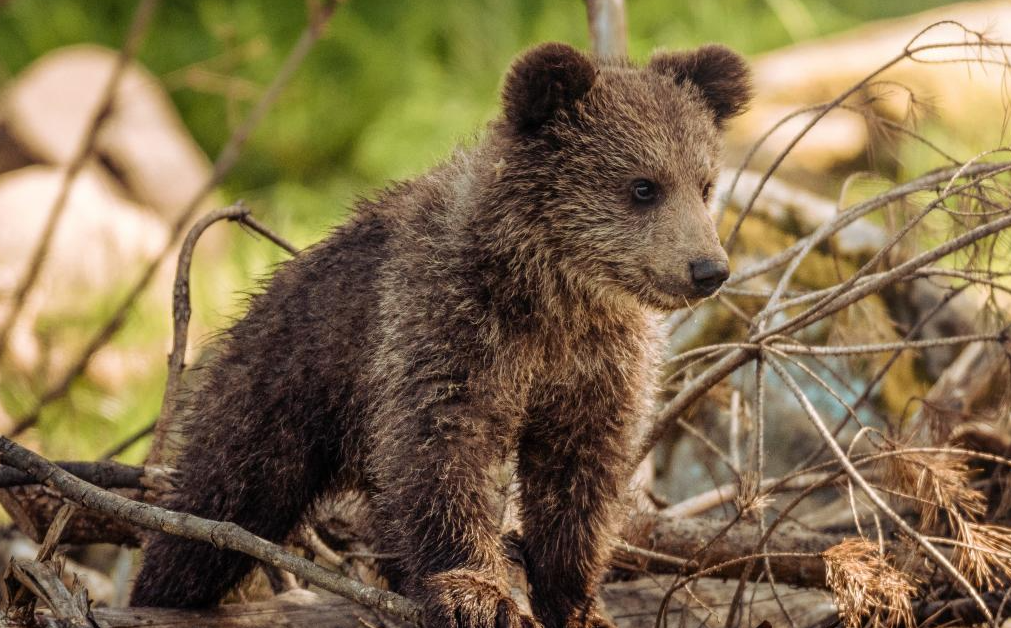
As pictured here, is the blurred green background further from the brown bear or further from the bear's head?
the bear's head

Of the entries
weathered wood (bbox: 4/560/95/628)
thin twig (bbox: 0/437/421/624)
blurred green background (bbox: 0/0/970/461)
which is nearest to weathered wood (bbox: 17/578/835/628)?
weathered wood (bbox: 4/560/95/628)

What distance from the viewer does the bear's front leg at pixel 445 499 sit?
3043 mm

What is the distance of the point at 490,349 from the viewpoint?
321 centimetres

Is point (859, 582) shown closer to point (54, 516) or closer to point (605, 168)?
point (605, 168)

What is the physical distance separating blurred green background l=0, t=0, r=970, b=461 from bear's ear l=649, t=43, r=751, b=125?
6.55m

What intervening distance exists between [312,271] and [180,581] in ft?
3.34

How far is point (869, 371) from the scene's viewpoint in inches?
223

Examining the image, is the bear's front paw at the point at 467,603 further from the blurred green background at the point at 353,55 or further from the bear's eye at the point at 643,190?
the blurred green background at the point at 353,55

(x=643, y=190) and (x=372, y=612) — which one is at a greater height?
(x=643, y=190)

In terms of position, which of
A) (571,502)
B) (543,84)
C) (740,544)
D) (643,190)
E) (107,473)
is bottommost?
(740,544)

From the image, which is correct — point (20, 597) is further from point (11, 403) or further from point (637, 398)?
point (11, 403)

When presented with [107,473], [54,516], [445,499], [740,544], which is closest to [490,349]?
[445,499]

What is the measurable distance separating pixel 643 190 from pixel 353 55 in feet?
29.7

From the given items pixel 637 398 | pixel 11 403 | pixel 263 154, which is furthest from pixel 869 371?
pixel 263 154
